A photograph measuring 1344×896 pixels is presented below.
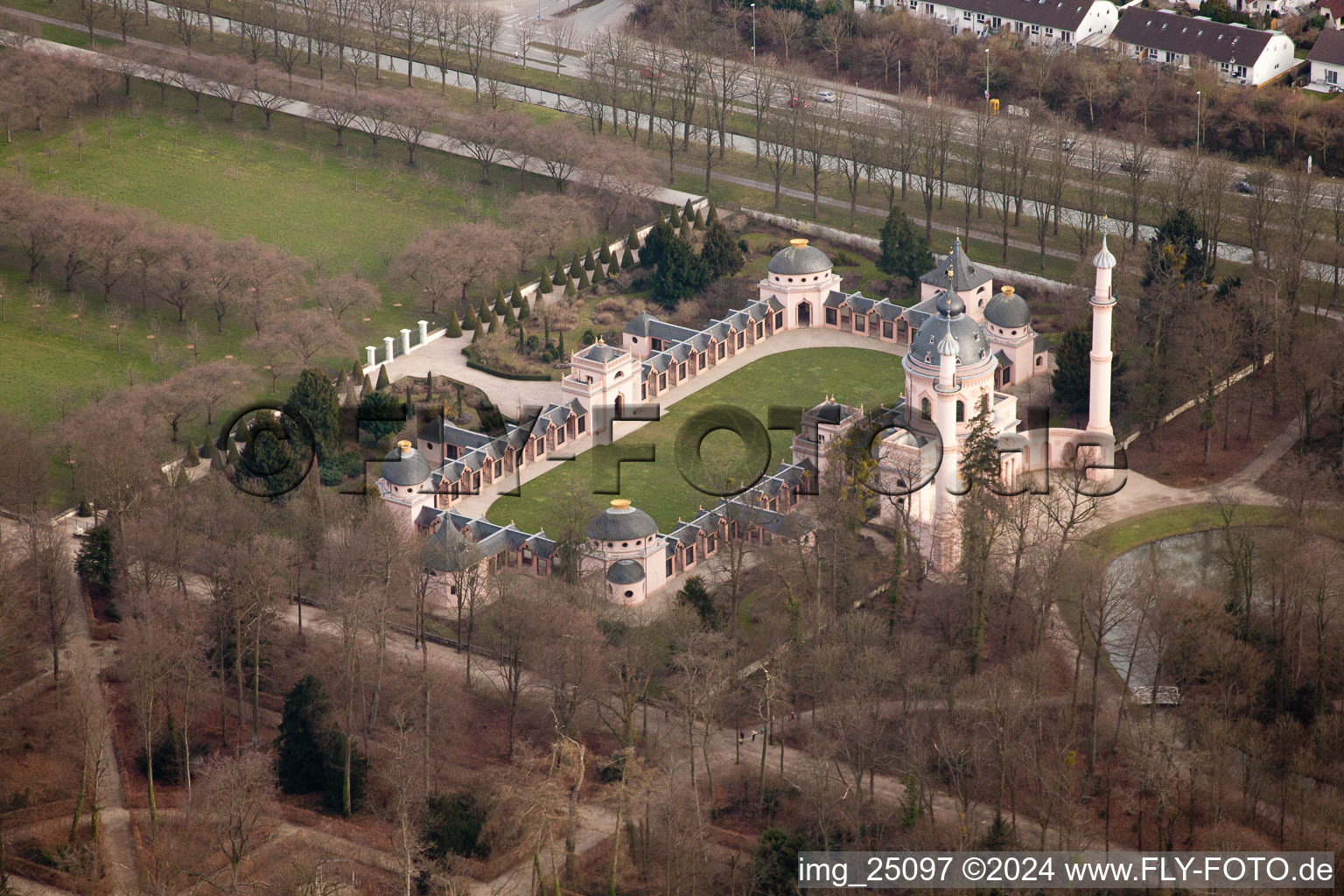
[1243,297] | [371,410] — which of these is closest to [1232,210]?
[1243,297]

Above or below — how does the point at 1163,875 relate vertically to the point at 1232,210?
below

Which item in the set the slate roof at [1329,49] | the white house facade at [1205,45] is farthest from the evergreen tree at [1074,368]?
the slate roof at [1329,49]

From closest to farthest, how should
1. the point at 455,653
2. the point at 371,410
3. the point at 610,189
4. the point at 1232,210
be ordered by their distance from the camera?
the point at 455,653 → the point at 371,410 → the point at 1232,210 → the point at 610,189

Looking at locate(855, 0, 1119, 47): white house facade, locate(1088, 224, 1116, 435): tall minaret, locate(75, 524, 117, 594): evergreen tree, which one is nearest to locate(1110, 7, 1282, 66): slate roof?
locate(855, 0, 1119, 47): white house facade

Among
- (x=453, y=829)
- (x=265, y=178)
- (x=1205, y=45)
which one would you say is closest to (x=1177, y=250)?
(x=1205, y=45)

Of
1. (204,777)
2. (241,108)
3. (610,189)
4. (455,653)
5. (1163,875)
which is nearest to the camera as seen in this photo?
(1163,875)

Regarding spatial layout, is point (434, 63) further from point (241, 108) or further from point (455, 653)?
point (455, 653)
